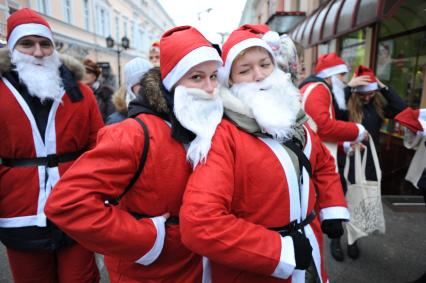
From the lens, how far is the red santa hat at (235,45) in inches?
56.0

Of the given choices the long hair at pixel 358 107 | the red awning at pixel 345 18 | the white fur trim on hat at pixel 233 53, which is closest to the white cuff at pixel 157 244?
the white fur trim on hat at pixel 233 53

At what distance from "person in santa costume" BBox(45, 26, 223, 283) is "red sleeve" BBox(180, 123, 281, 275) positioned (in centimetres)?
10

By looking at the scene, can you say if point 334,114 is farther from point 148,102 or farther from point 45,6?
point 45,6

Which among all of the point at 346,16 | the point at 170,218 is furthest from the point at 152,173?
the point at 346,16

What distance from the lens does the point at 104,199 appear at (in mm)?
1168

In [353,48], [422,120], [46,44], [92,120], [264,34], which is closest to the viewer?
[264,34]

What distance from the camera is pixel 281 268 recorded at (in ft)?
3.70

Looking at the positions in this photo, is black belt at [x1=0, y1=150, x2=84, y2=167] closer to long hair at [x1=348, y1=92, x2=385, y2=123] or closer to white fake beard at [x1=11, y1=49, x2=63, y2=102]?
white fake beard at [x1=11, y1=49, x2=63, y2=102]

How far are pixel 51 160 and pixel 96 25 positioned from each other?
Result: 863 inches

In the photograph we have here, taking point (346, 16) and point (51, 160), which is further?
point (346, 16)

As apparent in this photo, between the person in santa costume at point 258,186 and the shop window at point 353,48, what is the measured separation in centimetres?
665

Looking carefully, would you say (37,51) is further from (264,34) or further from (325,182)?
(325,182)

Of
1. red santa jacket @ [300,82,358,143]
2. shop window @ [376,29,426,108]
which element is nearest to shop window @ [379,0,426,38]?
shop window @ [376,29,426,108]

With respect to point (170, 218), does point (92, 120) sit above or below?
above
